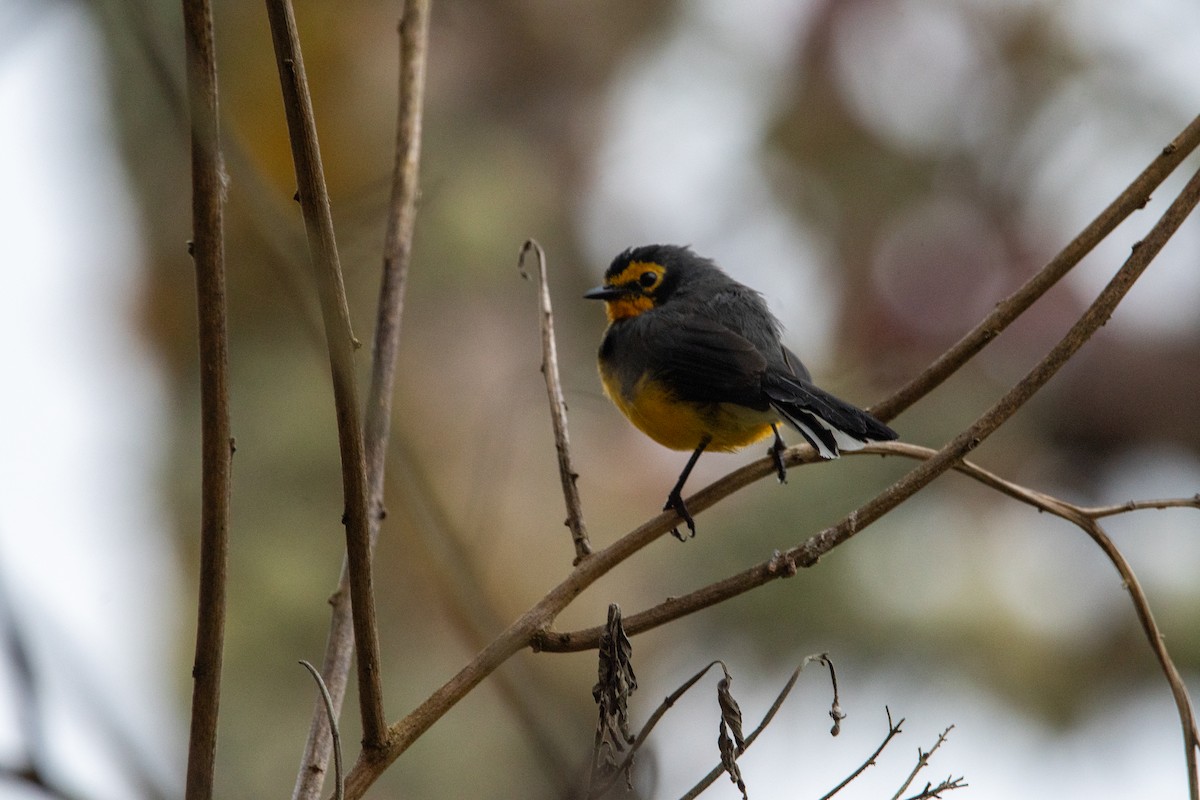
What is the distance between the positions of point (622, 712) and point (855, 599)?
5150mm

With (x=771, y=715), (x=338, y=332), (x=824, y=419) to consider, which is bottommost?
(x=771, y=715)

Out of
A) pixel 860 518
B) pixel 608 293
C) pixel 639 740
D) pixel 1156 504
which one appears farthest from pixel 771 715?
pixel 608 293

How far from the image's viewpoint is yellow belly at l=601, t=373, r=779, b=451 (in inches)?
133

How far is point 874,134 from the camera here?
8195mm

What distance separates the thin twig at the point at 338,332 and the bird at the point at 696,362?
4.78 feet

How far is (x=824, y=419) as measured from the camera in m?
2.63

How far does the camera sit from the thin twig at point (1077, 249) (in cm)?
189

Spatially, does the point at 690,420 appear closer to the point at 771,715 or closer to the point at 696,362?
the point at 696,362

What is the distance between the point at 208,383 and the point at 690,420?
224 centimetres

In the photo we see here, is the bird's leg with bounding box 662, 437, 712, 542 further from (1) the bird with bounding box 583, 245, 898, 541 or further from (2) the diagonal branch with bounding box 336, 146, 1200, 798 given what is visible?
(2) the diagonal branch with bounding box 336, 146, 1200, 798

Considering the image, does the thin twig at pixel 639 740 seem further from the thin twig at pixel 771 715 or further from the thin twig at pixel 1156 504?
the thin twig at pixel 1156 504

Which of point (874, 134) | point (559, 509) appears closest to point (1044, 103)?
point (874, 134)

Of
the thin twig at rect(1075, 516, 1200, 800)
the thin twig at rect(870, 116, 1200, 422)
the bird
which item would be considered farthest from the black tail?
the thin twig at rect(1075, 516, 1200, 800)

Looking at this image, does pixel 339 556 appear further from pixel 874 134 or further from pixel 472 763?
pixel 874 134
